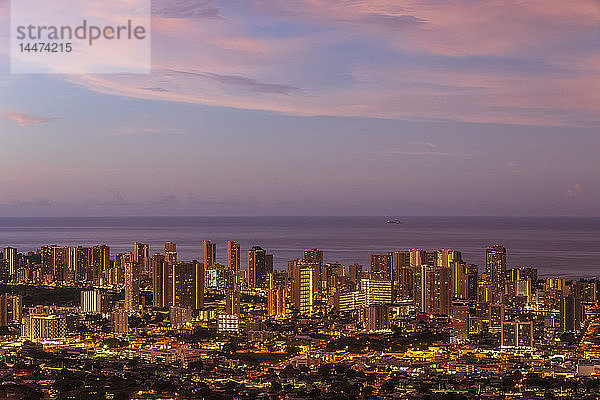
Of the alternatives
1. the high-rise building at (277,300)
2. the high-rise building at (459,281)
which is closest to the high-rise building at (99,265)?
the high-rise building at (277,300)

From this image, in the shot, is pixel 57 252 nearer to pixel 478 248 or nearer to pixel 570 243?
pixel 478 248

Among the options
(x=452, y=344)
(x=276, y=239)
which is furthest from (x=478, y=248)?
(x=452, y=344)

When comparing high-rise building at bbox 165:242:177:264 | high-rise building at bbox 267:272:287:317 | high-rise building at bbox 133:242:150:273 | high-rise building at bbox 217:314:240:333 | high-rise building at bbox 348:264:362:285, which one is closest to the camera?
high-rise building at bbox 217:314:240:333

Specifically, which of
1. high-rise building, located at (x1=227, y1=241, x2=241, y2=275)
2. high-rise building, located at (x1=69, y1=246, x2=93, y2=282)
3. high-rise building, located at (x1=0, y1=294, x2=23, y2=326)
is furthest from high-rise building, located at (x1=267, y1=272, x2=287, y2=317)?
high-rise building, located at (x1=69, y1=246, x2=93, y2=282)

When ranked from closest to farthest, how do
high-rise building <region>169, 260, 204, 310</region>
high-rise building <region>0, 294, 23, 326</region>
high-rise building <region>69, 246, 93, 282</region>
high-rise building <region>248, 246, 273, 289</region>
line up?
1. high-rise building <region>0, 294, 23, 326</region>
2. high-rise building <region>169, 260, 204, 310</region>
3. high-rise building <region>248, 246, 273, 289</region>
4. high-rise building <region>69, 246, 93, 282</region>

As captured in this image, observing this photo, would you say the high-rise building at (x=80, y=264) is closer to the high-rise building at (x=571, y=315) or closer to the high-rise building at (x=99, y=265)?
the high-rise building at (x=99, y=265)

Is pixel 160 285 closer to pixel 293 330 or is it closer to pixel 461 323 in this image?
pixel 293 330

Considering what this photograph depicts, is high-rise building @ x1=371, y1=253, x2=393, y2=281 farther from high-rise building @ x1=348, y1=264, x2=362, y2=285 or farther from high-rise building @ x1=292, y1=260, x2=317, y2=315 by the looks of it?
high-rise building @ x1=292, y1=260, x2=317, y2=315

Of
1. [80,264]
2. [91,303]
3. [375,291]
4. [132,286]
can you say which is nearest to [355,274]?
[375,291]
